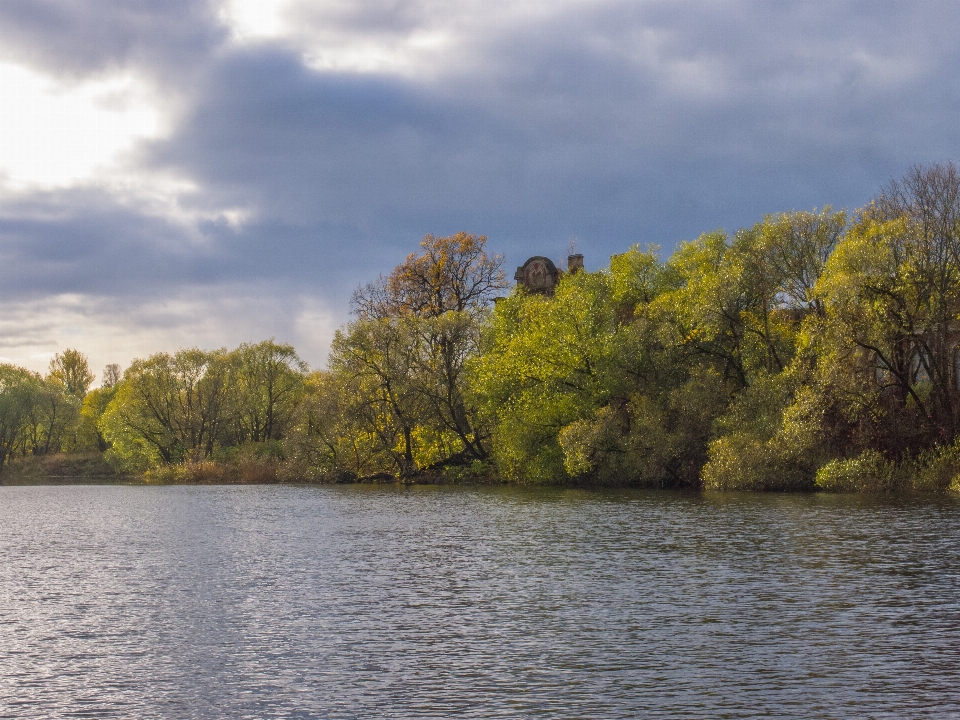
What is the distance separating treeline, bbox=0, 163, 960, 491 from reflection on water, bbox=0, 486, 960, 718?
13.3 m

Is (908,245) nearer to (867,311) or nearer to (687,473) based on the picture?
(867,311)

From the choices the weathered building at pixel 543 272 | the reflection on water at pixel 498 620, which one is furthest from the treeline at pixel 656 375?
the reflection on water at pixel 498 620

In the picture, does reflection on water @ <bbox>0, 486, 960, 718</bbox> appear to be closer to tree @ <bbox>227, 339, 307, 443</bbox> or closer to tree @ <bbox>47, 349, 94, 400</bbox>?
tree @ <bbox>227, 339, 307, 443</bbox>

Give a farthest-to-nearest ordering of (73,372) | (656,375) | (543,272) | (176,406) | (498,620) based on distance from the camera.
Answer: (73,372)
(176,406)
(543,272)
(656,375)
(498,620)

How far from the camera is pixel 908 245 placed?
48.2 metres

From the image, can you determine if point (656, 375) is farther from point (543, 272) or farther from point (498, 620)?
point (498, 620)

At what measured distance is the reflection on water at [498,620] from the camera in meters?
12.8

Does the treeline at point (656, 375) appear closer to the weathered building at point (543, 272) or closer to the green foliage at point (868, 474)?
the green foliage at point (868, 474)

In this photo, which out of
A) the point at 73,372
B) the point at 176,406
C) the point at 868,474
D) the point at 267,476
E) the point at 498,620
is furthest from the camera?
the point at 73,372

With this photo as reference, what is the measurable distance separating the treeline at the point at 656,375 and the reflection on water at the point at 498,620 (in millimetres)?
13275

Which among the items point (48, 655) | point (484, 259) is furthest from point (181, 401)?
point (48, 655)

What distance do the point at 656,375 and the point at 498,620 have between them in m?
43.2

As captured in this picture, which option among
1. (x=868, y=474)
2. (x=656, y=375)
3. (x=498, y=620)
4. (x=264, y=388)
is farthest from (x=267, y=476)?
(x=498, y=620)

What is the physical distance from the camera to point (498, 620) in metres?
18.0
